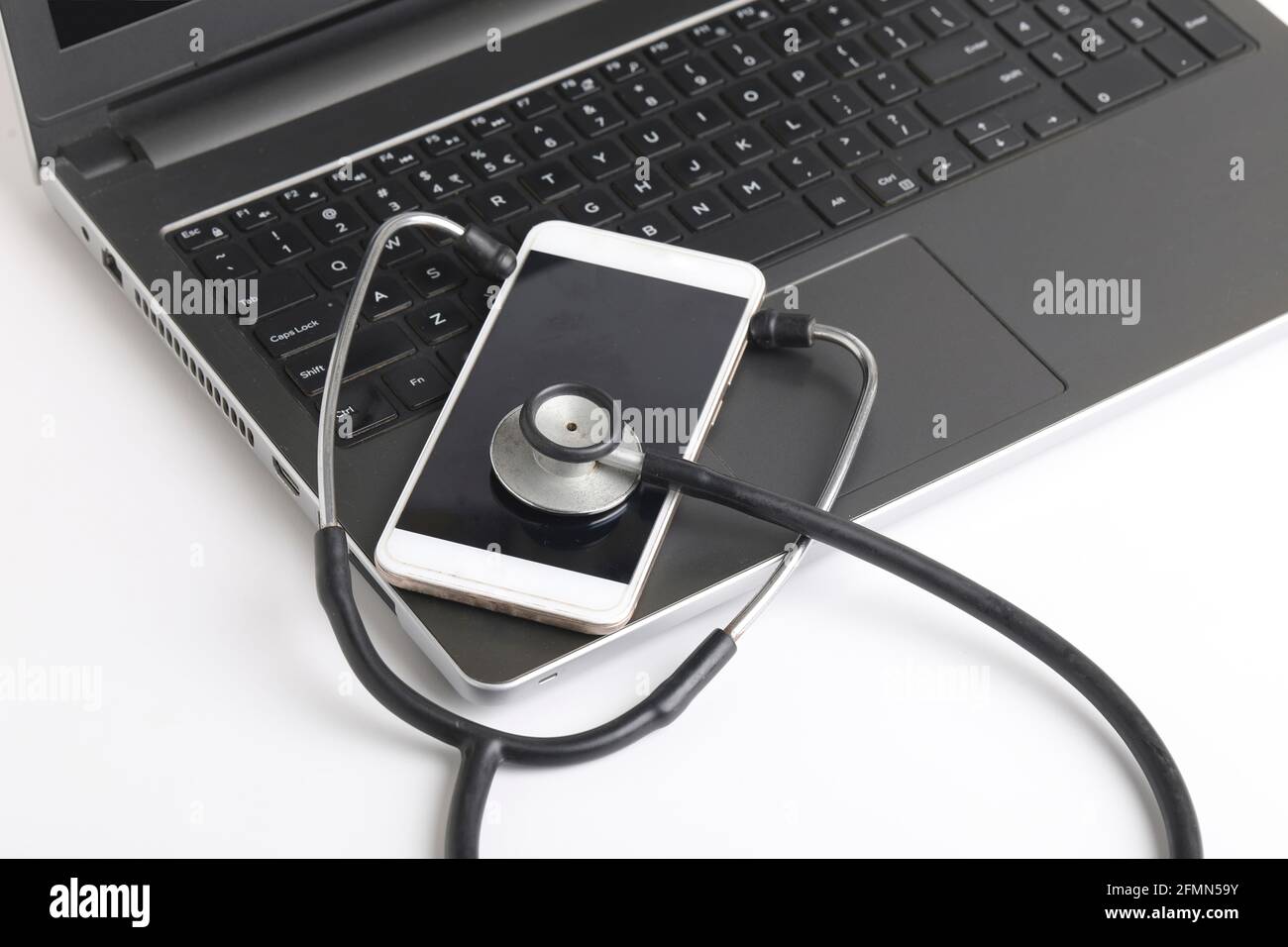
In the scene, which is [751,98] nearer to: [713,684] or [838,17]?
[838,17]

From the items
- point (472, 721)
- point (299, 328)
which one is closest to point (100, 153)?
point (299, 328)

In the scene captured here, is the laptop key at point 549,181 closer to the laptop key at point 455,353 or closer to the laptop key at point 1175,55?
the laptop key at point 455,353

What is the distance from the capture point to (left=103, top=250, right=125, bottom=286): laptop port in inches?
29.6

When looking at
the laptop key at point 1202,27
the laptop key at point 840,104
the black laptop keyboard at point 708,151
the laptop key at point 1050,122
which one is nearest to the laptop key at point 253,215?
the black laptop keyboard at point 708,151

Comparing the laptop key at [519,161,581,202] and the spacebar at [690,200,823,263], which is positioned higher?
the laptop key at [519,161,581,202]

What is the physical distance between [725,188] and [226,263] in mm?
272

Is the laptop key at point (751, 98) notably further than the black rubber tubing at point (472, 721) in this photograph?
Yes

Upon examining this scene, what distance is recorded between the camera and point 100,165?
0.77 metres

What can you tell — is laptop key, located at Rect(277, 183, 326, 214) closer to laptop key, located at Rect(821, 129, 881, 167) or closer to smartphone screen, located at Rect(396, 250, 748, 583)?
smartphone screen, located at Rect(396, 250, 748, 583)

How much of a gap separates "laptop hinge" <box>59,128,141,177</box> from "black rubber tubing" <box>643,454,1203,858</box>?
0.37 meters

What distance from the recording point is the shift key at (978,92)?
814mm

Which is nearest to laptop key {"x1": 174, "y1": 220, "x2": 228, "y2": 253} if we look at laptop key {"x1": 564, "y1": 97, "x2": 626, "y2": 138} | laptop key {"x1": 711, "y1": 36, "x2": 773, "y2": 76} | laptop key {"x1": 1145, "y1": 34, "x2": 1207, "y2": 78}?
laptop key {"x1": 564, "y1": 97, "x2": 626, "y2": 138}

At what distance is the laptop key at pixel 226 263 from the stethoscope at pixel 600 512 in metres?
0.09

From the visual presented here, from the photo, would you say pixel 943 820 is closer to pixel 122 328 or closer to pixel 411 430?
pixel 411 430
